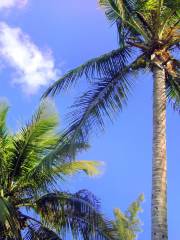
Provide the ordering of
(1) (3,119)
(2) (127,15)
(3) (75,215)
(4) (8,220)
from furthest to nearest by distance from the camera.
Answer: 1. (1) (3,119)
2. (3) (75,215)
3. (4) (8,220)
4. (2) (127,15)

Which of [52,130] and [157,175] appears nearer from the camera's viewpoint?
[157,175]

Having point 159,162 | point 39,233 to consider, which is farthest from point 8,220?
point 159,162

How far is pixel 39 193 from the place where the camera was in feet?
54.9

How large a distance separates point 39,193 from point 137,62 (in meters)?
4.23

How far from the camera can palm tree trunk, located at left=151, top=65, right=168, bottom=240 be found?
505 inches

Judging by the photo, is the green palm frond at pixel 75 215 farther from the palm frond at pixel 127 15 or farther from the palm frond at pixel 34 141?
the palm frond at pixel 127 15

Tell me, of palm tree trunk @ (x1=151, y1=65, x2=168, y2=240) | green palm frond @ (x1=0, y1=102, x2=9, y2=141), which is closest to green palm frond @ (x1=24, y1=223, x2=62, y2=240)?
green palm frond @ (x1=0, y1=102, x2=9, y2=141)

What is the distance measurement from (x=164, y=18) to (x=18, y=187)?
556 cm

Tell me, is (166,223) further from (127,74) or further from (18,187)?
(18,187)

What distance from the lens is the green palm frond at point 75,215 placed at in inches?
628

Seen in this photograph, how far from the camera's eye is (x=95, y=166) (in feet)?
61.2

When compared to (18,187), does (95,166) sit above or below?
above

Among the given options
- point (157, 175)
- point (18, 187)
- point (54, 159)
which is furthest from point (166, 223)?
point (18, 187)

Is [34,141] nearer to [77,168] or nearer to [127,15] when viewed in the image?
[77,168]
